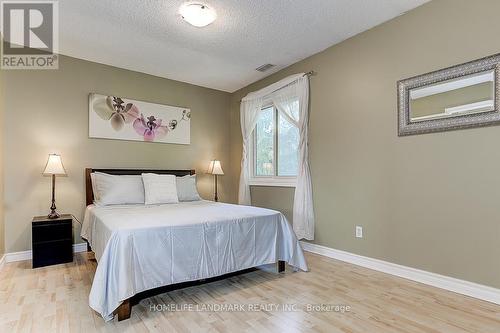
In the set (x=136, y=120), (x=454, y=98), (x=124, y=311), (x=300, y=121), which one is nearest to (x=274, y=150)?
(x=300, y=121)

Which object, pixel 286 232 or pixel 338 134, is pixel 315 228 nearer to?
pixel 286 232

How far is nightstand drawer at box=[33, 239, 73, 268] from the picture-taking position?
3.06 m

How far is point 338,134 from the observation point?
339 centimetres

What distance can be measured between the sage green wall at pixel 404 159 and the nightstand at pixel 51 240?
2994mm

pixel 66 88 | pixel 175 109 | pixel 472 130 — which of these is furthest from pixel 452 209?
pixel 66 88

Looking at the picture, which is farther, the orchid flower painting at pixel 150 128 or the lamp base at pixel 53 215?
the orchid flower painting at pixel 150 128

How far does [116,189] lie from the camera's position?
3.49 m

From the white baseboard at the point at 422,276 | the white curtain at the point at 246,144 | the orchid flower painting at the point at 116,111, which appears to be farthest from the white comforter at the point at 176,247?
the white curtain at the point at 246,144

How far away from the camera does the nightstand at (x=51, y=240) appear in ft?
10.0

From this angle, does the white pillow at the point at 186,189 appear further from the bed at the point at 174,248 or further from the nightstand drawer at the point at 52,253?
the nightstand drawer at the point at 52,253

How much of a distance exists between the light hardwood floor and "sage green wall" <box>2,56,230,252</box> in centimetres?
88

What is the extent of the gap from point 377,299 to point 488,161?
55.7 inches

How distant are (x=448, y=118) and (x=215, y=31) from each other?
244cm

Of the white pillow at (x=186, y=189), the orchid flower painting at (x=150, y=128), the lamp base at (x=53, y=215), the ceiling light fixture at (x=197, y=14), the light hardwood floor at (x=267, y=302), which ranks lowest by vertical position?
the light hardwood floor at (x=267, y=302)
